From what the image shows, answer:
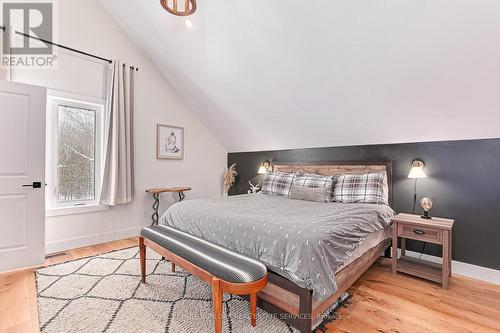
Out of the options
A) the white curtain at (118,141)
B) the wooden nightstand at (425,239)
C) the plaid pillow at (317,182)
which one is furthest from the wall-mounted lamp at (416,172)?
the white curtain at (118,141)

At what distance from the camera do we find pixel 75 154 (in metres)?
3.35

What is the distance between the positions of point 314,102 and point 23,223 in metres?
3.57

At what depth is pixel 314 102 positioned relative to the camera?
126 inches

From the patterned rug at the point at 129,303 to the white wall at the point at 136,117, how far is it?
823 mm

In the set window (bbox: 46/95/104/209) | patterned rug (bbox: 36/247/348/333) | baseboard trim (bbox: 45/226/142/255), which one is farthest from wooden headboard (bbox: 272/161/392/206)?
window (bbox: 46/95/104/209)

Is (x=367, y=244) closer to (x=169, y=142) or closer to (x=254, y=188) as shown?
(x=254, y=188)

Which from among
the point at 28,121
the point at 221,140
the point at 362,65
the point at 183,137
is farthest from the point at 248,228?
the point at 221,140

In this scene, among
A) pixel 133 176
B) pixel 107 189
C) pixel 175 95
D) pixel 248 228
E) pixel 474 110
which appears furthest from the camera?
pixel 175 95

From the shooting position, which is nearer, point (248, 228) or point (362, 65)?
point (248, 228)

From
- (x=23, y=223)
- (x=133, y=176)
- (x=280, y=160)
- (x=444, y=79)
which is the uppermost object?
(x=444, y=79)

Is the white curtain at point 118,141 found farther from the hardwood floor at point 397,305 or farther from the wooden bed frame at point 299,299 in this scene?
the wooden bed frame at point 299,299

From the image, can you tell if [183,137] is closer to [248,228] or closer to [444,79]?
[248,228]

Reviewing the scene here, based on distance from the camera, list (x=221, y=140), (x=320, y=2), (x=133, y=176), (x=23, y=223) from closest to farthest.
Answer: (x=320, y=2) → (x=23, y=223) → (x=133, y=176) → (x=221, y=140)

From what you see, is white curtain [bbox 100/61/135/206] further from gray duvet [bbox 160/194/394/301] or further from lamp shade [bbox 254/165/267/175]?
lamp shade [bbox 254/165/267/175]
